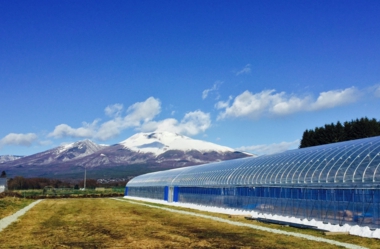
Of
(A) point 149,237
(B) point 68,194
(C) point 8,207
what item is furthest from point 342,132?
(A) point 149,237

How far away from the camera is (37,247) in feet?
67.4

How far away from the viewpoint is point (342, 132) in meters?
89.4

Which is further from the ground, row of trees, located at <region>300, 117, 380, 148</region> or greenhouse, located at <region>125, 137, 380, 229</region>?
row of trees, located at <region>300, 117, 380, 148</region>

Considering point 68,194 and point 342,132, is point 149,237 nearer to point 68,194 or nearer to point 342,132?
point 342,132

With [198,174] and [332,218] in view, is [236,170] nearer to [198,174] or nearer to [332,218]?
[198,174]

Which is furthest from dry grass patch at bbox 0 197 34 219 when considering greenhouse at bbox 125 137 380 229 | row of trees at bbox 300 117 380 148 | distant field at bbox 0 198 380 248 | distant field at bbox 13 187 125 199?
row of trees at bbox 300 117 380 148

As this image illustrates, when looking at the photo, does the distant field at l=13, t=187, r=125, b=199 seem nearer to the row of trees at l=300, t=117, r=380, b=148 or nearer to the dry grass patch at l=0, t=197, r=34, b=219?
the dry grass patch at l=0, t=197, r=34, b=219

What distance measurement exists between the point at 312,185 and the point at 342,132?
6586cm

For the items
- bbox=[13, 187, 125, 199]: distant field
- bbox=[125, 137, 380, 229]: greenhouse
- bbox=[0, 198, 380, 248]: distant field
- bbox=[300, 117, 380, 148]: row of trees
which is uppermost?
bbox=[300, 117, 380, 148]: row of trees

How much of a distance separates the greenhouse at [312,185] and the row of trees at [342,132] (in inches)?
1884

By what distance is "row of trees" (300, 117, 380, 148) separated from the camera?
8462 cm

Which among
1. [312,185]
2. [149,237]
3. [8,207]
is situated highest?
[312,185]

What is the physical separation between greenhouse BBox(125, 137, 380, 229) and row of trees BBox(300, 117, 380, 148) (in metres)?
47.8

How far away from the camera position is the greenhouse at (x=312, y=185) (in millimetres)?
23906
